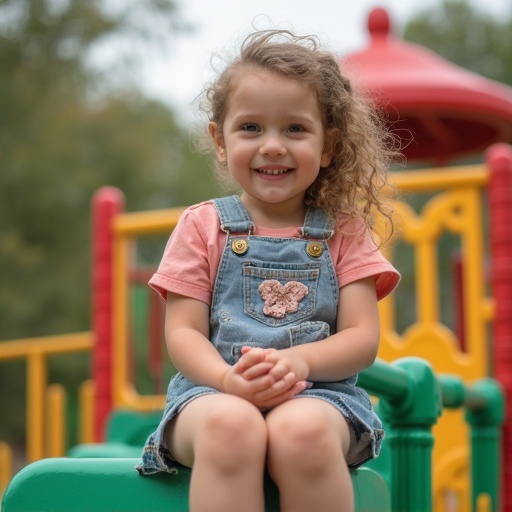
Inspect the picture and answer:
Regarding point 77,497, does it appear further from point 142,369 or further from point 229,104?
point 142,369

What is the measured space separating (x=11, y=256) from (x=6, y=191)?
3.70ft

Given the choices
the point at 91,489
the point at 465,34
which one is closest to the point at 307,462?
the point at 91,489

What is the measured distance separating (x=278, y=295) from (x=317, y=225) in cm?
15

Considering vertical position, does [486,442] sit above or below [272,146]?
below

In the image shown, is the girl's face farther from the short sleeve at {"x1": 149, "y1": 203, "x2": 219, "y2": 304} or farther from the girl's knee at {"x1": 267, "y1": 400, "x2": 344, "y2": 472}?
the girl's knee at {"x1": 267, "y1": 400, "x2": 344, "y2": 472}

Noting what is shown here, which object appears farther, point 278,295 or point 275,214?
point 275,214

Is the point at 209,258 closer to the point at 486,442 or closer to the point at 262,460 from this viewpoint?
the point at 262,460

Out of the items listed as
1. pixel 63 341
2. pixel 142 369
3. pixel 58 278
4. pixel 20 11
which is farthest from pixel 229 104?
pixel 142 369

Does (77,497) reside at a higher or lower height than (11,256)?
lower

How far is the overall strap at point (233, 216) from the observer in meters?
1.69

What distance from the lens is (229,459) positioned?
1.37 metres

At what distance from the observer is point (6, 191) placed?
15.7 m

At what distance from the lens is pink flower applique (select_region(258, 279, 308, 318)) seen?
161cm

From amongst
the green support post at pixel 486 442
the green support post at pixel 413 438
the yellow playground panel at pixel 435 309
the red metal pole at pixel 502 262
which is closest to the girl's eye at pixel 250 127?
the green support post at pixel 413 438
